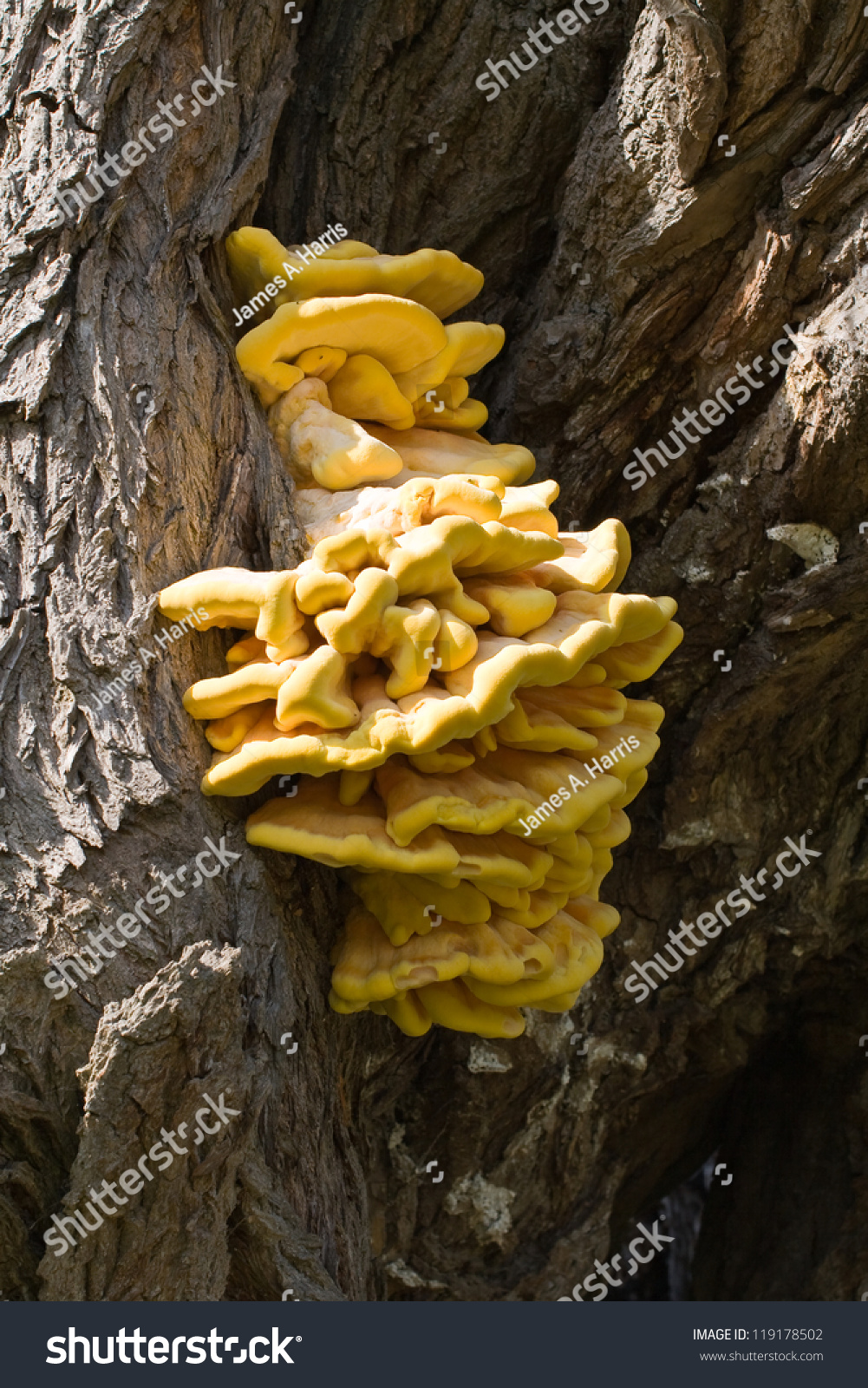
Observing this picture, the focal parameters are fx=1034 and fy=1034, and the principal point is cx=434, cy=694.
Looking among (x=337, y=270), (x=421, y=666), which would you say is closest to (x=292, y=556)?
(x=421, y=666)

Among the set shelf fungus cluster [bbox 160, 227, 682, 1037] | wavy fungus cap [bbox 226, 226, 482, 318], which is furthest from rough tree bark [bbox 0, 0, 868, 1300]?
shelf fungus cluster [bbox 160, 227, 682, 1037]

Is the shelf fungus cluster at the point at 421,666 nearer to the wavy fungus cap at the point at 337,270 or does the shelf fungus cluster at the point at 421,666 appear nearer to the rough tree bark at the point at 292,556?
the wavy fungus cap at the point at 337,270

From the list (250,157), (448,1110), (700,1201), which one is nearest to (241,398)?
(250,157)

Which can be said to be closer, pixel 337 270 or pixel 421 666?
pixel 421 666

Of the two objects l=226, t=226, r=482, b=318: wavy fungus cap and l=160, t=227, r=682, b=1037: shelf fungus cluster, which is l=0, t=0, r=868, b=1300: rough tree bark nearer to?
l=226, t=226, r=482, b=318: wavy fungus cap

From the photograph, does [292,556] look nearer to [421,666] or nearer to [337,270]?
[421,666]

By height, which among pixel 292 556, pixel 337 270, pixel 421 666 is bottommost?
pixel 421 666

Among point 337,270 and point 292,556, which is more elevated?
point 337,270
